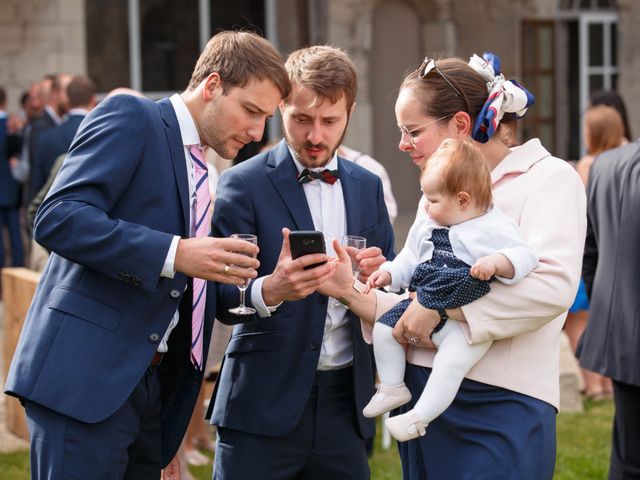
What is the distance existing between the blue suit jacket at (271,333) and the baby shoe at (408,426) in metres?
0.62

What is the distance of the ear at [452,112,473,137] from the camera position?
11.3ft

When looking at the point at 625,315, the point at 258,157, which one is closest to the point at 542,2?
the point at 625,315

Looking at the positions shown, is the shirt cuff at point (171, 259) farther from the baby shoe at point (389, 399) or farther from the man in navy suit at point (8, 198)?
the man in navy suit at point (8, 198)

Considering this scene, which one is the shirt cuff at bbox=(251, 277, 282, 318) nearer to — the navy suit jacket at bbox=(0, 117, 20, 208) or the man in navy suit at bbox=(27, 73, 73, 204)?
the man in navy suit at bbox=(27, 73, 73, 204)

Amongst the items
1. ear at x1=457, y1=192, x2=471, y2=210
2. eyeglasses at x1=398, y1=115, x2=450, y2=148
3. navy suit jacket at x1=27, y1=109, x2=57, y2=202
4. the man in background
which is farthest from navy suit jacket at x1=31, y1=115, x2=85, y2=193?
ear at x1=457, y1=192, x2=471, y2=210

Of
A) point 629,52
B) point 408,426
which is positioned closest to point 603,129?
point 408,426

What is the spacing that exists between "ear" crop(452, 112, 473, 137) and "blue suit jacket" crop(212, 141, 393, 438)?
67 cm

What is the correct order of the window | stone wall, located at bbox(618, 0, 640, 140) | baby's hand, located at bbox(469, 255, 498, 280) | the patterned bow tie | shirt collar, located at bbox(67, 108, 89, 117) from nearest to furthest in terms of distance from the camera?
baby's hand, located at bbox(469, 255, 498, 280), the patterned bow tie, shirt collar, located at bbox(67, 108, 89, 117), stone wall, located at bbox(618, 0, 640, 140), the window

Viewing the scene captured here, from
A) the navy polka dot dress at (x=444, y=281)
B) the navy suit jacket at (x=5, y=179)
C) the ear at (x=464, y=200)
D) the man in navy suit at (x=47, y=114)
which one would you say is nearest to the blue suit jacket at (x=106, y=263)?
the navy polka dot dress at (x=444, y=281)

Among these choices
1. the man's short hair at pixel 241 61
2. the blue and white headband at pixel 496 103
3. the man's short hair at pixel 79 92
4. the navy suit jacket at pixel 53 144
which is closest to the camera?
the blue and white headband at pixel 496 103

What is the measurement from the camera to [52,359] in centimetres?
340

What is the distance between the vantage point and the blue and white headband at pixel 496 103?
132 inches

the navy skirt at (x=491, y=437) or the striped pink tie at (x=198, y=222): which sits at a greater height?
the striped pink tie at (x=198, y=222)

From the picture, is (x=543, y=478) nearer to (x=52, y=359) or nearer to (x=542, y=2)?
(x=52, y=359)
